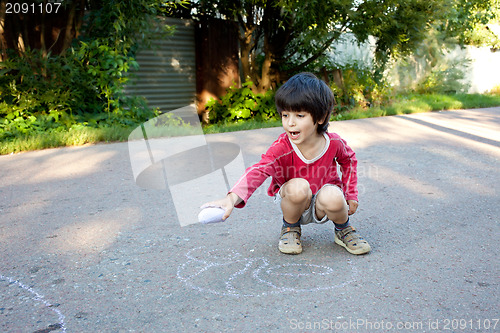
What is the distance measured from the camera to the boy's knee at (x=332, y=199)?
9.55 ft

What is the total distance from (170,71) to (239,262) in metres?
7.78

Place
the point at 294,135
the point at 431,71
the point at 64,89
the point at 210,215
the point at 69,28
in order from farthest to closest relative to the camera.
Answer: the point at 431,71
the point at 69,28
the point at 64,89
the point at 294,135
the point at 210,215

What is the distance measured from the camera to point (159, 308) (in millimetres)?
2334

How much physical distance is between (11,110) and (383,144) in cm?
479

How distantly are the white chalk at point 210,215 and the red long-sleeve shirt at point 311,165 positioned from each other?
436mm

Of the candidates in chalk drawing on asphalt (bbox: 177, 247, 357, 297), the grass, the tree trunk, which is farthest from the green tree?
chalk drawing on asphalt (bbox: 177, 247, 357, 297)

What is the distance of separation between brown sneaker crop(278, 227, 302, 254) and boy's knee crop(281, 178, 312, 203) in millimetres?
227

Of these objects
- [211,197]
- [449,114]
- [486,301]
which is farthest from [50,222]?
[449,114]

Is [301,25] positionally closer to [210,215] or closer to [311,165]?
[311,165]

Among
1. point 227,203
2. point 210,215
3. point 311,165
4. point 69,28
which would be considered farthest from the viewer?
point 69,28

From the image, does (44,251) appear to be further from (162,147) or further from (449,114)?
(449,114)

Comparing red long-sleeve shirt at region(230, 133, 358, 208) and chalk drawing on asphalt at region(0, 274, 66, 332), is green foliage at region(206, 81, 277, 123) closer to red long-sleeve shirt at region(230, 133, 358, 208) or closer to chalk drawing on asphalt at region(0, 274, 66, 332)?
red long-sleeve shirt at region(230, 133, 358, 208)

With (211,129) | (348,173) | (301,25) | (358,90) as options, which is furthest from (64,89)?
(358,90)

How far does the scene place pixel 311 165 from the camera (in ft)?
9.77
